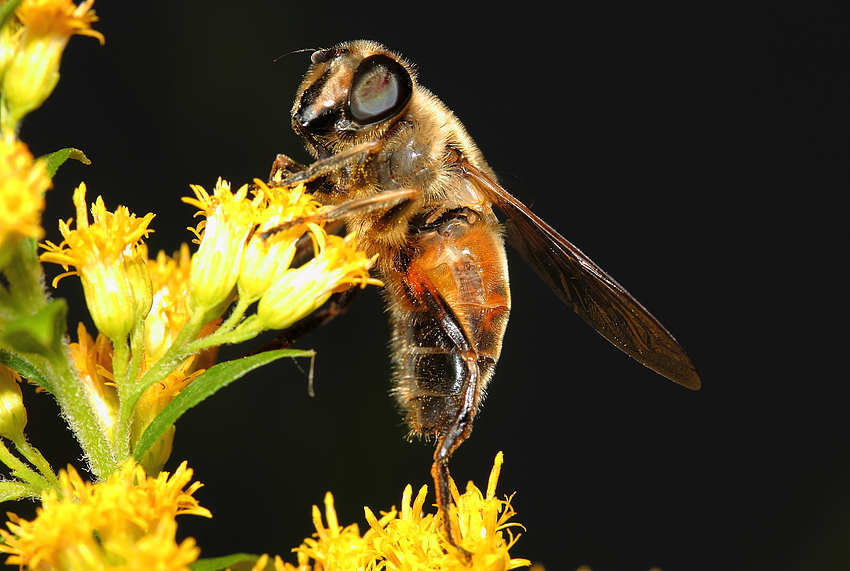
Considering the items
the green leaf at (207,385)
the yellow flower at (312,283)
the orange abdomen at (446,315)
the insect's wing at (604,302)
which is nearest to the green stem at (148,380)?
the green leaf at (207,385)

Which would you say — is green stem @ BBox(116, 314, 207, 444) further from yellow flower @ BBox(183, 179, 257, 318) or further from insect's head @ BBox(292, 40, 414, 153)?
insect's head @ BBox(292, 40, 414, 153)

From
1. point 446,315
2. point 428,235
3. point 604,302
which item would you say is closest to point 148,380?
point 446,315

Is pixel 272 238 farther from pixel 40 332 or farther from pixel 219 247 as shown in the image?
pixel 40 332

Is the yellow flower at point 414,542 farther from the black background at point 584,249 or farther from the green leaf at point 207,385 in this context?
the black background at point 584,249

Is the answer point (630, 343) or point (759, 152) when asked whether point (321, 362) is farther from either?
point (759, 152)

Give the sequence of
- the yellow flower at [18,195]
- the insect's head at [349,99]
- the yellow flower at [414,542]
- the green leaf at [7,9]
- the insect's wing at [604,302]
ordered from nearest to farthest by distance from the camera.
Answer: the yellow flower at [18,195] < the green leaf at [7,9] < the yellow flower at [414,542] < the insect's head at [349,99] < the insect's wing at [604,302]

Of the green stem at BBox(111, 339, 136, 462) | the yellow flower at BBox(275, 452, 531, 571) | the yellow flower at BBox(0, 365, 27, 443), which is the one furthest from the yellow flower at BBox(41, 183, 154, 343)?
the yellow flower at BBox(275, 452, 531, 571)
